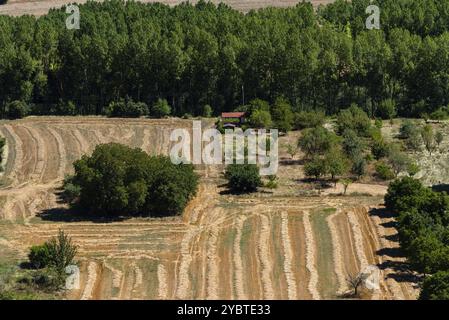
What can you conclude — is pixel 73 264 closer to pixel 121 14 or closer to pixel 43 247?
pixel 43 247

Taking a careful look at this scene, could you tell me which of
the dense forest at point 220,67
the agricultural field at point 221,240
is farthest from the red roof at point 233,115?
the agricultural field at point 221,240

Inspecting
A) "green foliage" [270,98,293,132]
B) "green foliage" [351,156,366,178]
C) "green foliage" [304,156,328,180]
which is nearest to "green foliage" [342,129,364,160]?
"green foliage" [351,156,366,178]

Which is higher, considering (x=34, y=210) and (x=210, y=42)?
(x=210, y=42)

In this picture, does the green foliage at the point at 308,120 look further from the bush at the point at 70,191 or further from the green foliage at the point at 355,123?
the bush at the point at 70,191

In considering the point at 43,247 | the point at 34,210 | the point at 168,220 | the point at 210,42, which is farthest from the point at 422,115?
the point at 43,247

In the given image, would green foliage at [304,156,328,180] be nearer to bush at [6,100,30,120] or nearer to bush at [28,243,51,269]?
bush at [28,243,51,269]
